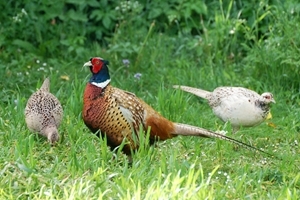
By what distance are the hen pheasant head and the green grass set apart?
411mm

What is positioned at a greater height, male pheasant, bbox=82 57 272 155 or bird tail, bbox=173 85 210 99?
male pheasant, bbox=82 57 272 155

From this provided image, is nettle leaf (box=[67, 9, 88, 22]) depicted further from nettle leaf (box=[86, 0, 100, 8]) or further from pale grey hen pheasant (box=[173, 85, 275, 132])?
pale grey hen pheasant (box=[173, 85, 275, 132])

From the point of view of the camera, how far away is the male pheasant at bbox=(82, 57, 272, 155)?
253 inches

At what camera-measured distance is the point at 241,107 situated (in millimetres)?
7402

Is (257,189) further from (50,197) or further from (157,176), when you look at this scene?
(50,197)

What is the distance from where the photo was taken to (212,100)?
770 cm

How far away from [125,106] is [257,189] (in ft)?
3.78

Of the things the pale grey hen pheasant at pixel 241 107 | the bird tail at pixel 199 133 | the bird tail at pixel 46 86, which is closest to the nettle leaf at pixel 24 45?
the bird tail at pixel 46 86

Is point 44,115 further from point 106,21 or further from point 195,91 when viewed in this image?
point 106,21

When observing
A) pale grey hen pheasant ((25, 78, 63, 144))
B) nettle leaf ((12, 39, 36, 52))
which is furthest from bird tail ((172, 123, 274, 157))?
nettle leaf ((12, 39, 36, 52))

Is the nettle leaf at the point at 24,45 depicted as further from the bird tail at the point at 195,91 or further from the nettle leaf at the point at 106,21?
the bird tail at the point at 195,91

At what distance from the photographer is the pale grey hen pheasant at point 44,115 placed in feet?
22.6

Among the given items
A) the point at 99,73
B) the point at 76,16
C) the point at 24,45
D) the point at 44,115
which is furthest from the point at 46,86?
the point at 76,16

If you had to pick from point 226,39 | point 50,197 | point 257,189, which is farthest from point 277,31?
point 50,197
